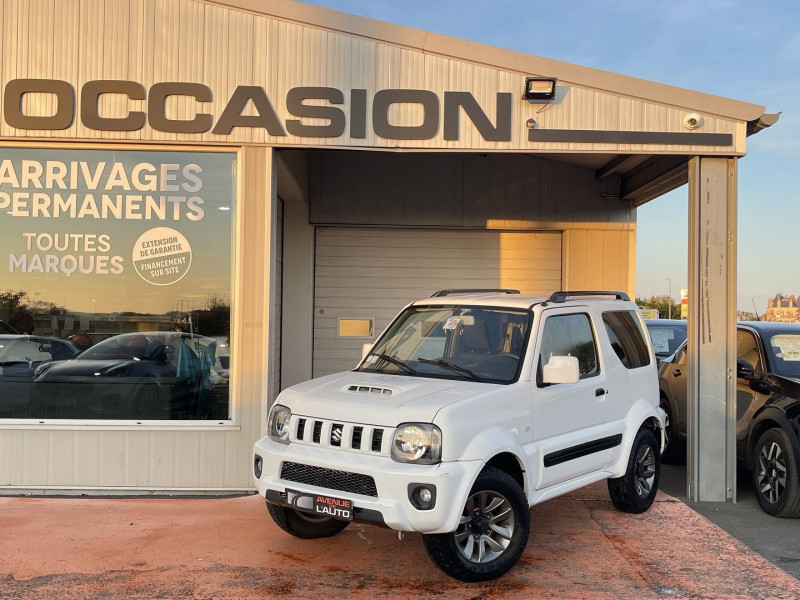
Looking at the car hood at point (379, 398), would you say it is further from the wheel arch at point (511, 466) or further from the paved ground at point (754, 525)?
the paved ground at point (754, 525)

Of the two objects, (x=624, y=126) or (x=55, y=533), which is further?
(x=624, y=126)

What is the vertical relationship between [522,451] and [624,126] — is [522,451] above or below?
below

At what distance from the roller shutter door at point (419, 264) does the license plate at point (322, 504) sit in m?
6.84

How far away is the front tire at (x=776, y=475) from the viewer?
6.83 m

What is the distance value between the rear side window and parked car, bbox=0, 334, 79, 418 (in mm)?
4889

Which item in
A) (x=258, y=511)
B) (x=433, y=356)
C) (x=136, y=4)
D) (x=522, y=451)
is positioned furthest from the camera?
(x=136, y=4)

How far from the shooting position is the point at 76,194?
24.5 ft

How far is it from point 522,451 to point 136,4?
17.7 ft

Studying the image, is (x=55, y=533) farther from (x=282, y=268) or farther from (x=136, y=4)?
(x=282, y=268)

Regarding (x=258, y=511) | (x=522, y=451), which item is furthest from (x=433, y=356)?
(x=258, y=511)

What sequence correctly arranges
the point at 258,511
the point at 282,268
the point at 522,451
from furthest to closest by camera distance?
the point at 282,268
the point at 258,511
the point at 522,451

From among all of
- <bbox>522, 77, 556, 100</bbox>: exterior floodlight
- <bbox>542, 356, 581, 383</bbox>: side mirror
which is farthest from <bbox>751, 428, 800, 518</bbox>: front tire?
<bbox>522, 77, 556, 100</bbox>: exterior floodlight

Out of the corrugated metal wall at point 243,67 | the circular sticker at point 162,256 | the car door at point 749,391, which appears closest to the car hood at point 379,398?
the circular sticker at point 162,256

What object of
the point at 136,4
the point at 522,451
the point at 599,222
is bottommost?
the point at 522,451
